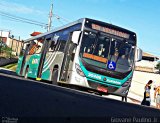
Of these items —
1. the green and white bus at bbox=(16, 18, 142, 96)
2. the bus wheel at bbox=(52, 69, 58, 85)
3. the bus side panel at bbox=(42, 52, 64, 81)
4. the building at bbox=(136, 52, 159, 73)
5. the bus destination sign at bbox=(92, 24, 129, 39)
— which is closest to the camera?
the green and white bus at bbox=(16, 18, 142, 96)

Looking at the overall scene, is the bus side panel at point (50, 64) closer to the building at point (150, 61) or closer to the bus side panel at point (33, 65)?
the bus side panel at point (33, 65)

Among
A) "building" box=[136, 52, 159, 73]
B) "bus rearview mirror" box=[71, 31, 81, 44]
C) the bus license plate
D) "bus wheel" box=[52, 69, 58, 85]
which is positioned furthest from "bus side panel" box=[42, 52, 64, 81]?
"building" box=[136, 52, 159, 73]

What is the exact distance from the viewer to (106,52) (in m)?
17.4

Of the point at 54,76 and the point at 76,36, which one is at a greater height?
the point at 76,36

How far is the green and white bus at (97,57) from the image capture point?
1706 centimetres

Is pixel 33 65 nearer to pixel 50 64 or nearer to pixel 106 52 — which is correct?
pixel 50 64

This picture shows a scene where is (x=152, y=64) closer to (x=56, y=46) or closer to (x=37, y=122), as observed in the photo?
(x=56, y=46)

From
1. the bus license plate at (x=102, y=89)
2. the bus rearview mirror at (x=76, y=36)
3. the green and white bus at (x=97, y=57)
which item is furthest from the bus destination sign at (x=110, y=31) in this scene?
the bus license plate at (x=102, y=89)

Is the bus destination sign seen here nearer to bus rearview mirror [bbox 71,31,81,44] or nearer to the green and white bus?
the green and white bus

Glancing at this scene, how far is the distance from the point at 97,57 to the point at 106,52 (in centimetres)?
50

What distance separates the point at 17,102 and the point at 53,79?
42.2ft

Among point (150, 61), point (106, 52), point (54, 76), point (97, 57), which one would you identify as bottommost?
point (54, 76)

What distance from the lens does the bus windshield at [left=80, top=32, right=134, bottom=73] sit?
672 inches

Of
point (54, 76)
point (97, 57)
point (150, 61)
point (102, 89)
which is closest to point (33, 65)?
point (54, 76)
